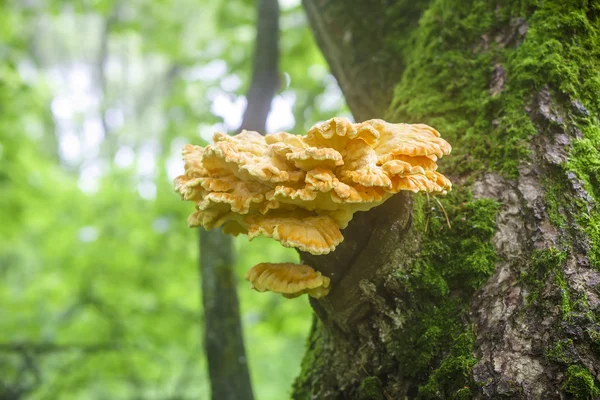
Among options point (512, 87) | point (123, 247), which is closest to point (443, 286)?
point (512, 87)

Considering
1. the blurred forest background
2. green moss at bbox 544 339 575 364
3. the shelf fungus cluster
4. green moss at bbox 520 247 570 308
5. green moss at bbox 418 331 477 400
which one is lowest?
green moss at bbox 544 339 575 364

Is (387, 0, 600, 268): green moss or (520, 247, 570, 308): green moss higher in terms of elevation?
(387, 0, 600, 268): green moss

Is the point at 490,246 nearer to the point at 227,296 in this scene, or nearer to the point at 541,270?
the point at 541,270

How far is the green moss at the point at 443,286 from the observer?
197 centimetres

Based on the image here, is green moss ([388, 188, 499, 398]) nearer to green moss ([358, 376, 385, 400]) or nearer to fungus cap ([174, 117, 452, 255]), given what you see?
green moss ([358, 376, 385, 400])

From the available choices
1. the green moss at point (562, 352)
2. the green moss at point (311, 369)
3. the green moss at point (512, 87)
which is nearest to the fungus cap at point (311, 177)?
the green moss at point (512, 87)

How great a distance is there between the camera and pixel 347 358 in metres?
2.35

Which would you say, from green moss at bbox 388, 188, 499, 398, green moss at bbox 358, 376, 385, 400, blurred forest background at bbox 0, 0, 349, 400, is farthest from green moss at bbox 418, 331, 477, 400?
blurred forest background at bbox 0, 0, 349, 400

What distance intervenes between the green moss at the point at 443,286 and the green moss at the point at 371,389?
0.51ft

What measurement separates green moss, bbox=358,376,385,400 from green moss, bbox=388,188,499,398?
0.16m

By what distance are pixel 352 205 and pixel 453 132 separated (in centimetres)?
106

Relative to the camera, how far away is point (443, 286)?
2.13m

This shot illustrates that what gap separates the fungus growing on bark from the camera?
76.0 inches

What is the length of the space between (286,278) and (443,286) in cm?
79
